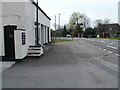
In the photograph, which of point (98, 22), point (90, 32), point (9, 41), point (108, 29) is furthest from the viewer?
point (108, 29)

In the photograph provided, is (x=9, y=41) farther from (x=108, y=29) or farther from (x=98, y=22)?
(x=108, y=29)

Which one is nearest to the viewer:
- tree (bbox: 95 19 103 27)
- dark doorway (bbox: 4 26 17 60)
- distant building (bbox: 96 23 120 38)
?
dark doorway (bbox: 4 26 17 60)

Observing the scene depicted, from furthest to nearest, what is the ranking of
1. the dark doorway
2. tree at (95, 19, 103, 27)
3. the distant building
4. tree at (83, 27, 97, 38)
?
tree at (95, 19, 103, 27), the distant building, tree at (83, 27, 97, 38), the dark doorway

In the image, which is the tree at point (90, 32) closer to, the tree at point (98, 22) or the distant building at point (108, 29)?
the distant building at point (108, 29)

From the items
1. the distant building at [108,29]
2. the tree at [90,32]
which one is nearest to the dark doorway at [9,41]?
the tree at [90,32]

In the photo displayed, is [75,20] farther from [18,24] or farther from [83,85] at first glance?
[83,85]

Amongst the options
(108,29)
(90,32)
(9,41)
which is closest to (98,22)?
(108,29)

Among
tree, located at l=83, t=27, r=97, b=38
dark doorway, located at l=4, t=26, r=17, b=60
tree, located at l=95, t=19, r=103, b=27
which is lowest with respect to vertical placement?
dark doorway, located at l=4, t=26, r=17, b=60

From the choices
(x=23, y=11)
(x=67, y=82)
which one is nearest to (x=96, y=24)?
(x=23, y=11)

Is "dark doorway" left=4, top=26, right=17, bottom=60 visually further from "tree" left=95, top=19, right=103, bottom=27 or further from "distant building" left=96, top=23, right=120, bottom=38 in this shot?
"tree" left=95, top=19, right=103, bottom=27

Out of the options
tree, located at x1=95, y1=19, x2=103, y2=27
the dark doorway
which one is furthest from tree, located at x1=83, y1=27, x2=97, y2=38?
the dark doorway

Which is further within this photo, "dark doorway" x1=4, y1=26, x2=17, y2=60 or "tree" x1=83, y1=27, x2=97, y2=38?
"tree" x1=83, y1=27, x2=97, y2=38

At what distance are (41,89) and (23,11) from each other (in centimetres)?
827

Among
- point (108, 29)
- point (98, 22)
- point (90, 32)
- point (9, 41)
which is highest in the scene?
point (98, 22)
